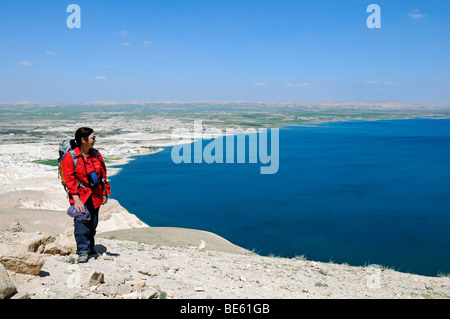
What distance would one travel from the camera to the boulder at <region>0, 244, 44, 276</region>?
3.79m

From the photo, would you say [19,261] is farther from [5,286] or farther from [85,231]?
[85,231]

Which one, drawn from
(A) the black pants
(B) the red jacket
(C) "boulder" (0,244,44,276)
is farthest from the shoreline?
(B) the red jacket

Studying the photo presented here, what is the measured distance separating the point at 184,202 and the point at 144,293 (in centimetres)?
2723

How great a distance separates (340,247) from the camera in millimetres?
19828

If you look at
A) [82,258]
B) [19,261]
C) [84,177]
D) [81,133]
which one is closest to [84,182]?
[84,177]

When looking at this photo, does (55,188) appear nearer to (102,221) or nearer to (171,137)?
(102,221)

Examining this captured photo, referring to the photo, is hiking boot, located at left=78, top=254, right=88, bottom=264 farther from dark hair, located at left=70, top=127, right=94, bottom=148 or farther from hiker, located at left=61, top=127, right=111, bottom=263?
dark hair, located at left=70, top=127, right=94, bottom=148

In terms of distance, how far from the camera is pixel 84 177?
4.68 m

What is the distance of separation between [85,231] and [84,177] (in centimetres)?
80

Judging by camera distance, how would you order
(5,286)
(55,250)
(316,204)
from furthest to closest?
(316,204) < (55,250) < (5,286)

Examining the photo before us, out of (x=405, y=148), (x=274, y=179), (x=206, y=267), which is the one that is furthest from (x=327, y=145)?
(x=206, y=267)

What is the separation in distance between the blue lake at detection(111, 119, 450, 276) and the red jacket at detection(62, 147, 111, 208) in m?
15.1

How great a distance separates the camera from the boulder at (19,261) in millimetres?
3791

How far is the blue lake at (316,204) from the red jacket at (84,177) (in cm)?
1505
